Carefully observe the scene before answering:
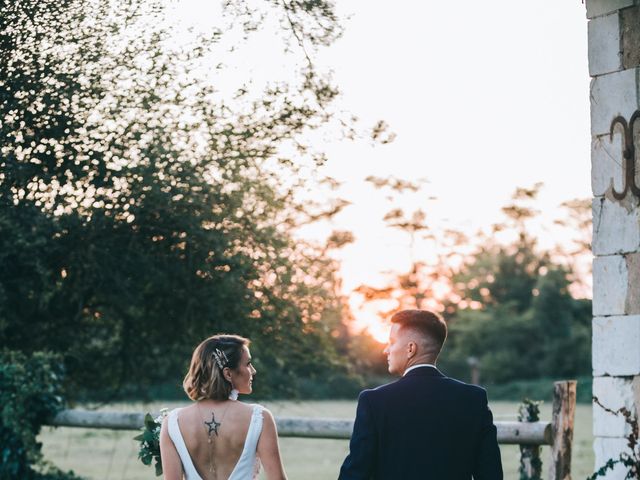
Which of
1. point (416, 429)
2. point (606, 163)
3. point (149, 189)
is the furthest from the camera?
point (149, 189)

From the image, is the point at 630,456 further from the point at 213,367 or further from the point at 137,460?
the point at 137,460

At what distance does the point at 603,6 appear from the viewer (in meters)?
5.50

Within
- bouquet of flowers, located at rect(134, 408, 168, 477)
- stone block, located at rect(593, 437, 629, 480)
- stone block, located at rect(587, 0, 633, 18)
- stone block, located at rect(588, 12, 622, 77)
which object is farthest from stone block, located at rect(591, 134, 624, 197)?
bouquet of flowers, located at rect(134, 408, 168, 477)

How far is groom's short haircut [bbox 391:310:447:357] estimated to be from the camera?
383 centimetres

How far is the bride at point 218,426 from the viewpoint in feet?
13.6

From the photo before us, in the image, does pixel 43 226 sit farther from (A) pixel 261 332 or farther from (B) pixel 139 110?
(A) pixel 261 332

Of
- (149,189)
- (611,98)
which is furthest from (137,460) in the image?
(611,98)

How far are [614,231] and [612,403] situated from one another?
0.88m

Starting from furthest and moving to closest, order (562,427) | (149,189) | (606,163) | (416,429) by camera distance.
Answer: (149,189) → (562,427) → (606,163) → (416,429)

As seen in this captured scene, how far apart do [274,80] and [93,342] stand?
153 inches

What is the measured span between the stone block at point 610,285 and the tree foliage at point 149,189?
10.5ft

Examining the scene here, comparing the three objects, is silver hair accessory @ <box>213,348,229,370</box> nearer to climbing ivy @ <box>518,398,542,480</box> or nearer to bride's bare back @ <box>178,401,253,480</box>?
bride's bare back @ <box>178,401,253,480</box>

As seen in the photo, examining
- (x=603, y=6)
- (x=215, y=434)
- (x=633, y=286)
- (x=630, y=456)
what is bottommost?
(x=630, y=456)

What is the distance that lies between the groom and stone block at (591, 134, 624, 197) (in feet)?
6.55
